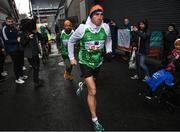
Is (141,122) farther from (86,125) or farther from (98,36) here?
(98,36)

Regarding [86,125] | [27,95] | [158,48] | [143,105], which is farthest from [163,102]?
[158,48]

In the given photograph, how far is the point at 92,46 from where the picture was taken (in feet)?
15.3

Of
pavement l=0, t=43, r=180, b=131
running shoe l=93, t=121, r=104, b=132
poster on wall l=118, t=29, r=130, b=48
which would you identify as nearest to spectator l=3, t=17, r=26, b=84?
pavement l=0, t=43, r=180, b=131

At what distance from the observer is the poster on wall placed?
39.4 ft

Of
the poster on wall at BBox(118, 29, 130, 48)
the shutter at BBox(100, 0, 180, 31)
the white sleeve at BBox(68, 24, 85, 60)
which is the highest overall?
the shutter at BBox(100, 0, 180, 31)

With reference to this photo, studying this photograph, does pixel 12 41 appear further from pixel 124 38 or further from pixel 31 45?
pixel 124 38

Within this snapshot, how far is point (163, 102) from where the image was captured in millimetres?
5617

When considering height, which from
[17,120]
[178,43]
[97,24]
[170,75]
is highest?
[97,24]

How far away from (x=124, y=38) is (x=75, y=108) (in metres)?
7.36

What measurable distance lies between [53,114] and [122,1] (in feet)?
33.9

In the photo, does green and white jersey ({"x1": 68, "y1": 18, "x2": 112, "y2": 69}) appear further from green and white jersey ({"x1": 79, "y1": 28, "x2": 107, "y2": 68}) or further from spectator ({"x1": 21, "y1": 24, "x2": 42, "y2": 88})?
spectator ({"x1": 21, "y1": 24, "x2": 42, "y2": 88})

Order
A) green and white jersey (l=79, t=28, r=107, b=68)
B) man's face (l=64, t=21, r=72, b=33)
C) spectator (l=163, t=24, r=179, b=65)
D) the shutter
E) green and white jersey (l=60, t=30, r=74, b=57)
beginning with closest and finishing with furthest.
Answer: green and white jersey (l=79, t=28, r=107, b=68) < man's face (l=64, t=21, r=72, b=33) < green and white jersey (l=60, t=30, r=74, b=57) < spectator (l=163, t=24, r=179, b=65) < the shutter

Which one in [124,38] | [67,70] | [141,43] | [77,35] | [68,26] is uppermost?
[68,26]

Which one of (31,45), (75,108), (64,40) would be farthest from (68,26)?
(75,108)
